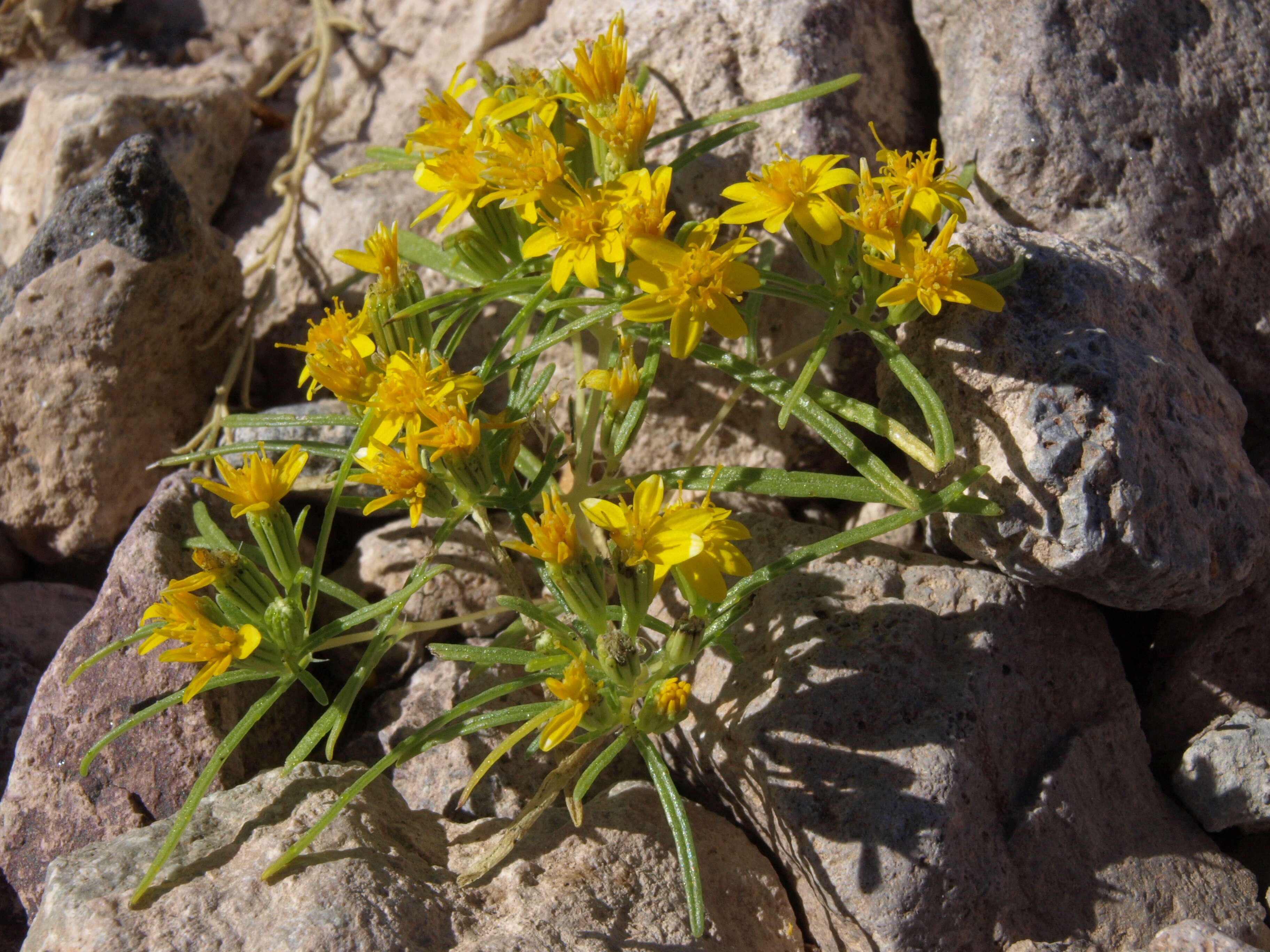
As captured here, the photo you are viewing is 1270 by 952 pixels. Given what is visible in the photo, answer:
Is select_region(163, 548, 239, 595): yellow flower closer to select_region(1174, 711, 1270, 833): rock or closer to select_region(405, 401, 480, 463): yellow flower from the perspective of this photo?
select_region(405, 401, 480, 463): yellow flower

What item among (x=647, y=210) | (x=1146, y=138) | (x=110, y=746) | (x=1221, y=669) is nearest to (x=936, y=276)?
(x=647, y=210)

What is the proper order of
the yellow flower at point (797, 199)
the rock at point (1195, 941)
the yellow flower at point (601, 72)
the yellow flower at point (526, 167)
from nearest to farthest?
the rock at point (1195, 941) < the yellow flower at point (797, 199) < the yellow flower at point (526, 167) < the yellow flower at point (601, 72)

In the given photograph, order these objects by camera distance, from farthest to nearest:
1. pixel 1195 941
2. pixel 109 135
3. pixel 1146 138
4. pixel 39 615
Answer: pixel 109 135, pixel 39 615, pixel 1146 138, pixel 1195 941

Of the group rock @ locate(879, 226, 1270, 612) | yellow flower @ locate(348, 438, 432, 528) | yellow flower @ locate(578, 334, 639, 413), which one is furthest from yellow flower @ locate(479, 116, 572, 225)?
rock @ locate(879, 226, 1270, 612)

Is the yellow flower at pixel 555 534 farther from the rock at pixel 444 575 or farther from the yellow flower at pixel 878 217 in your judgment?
the yellow flower at pixel 878 217

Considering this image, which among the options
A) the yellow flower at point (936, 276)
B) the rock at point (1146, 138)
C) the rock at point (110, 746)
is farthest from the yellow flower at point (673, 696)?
the rock at point (1146, 138)

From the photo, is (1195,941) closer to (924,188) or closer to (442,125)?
(924,188)

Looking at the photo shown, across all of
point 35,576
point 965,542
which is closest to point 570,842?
point 965,542
